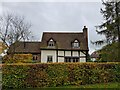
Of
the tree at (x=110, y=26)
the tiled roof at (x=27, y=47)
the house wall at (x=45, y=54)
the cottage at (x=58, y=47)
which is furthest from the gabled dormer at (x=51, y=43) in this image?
the tree at (x=110, y=26)

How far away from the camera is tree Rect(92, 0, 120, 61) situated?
57.0 feet

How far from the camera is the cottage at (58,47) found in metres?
22.8

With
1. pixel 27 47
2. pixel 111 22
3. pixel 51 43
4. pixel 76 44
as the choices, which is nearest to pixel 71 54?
pixel 76 44

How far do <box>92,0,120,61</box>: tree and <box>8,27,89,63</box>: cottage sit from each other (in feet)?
14.3

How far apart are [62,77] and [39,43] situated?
44.4 feet

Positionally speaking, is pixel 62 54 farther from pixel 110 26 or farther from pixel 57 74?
pixel 57 74

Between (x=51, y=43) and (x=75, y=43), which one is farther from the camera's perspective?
(x=75, y=43)

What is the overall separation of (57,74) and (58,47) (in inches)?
443

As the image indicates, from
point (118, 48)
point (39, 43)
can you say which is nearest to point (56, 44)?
point (39, 43)

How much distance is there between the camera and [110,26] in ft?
57.9

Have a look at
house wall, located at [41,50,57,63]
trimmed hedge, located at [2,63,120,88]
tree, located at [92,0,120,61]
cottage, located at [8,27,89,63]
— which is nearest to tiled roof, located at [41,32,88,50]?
cottage, located at [8,27,89,63]

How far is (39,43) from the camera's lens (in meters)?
25.2

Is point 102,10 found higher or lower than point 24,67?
higher

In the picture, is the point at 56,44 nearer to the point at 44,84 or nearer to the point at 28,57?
the point at 28,57
